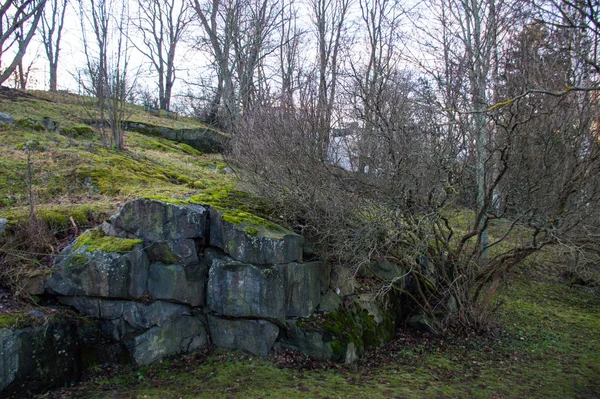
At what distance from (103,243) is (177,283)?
3.61 ft

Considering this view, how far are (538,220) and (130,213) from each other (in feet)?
18.9

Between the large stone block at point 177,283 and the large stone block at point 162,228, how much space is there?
0.11 meters

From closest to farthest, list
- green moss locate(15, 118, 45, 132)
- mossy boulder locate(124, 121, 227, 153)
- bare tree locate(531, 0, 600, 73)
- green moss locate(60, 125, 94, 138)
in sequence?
bare tree locate(531, 0, 600, 73) < green moss locate(15, 118, 45, 132) < green moss locate(60, 125, 94, 138) < mossy boulder locate(124, 121, 227, 153)

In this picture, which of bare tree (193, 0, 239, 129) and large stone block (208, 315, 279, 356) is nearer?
large stone block (208, 315, 279, 356)

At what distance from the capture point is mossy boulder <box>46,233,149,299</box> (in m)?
5.16

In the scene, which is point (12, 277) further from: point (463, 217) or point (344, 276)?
point (463, 217)

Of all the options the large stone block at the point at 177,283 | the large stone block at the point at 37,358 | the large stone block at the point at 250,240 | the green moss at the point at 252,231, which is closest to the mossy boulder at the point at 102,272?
the large stone block at the point at 177,283

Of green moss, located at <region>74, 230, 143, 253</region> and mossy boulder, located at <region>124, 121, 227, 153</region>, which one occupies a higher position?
mossy boulder, located at <region>124, 121, 227, 153</region>

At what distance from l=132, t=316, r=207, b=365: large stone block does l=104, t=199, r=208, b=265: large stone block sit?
82 cm

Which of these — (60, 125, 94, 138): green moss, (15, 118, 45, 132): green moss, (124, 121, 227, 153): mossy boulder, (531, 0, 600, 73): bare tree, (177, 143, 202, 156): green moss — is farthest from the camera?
(124, 121, 227, 153): mossy boulder

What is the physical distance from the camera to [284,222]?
644 cm

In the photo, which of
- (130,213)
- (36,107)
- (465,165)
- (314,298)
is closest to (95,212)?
(130,213)

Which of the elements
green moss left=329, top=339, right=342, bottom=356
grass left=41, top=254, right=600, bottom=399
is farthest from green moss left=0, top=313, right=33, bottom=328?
green moss left=329, top=339, right=342, bottom=356

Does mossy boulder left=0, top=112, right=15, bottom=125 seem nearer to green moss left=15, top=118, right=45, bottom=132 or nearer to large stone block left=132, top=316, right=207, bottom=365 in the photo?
green moss left=15, top=118, right=45, bottom=132
